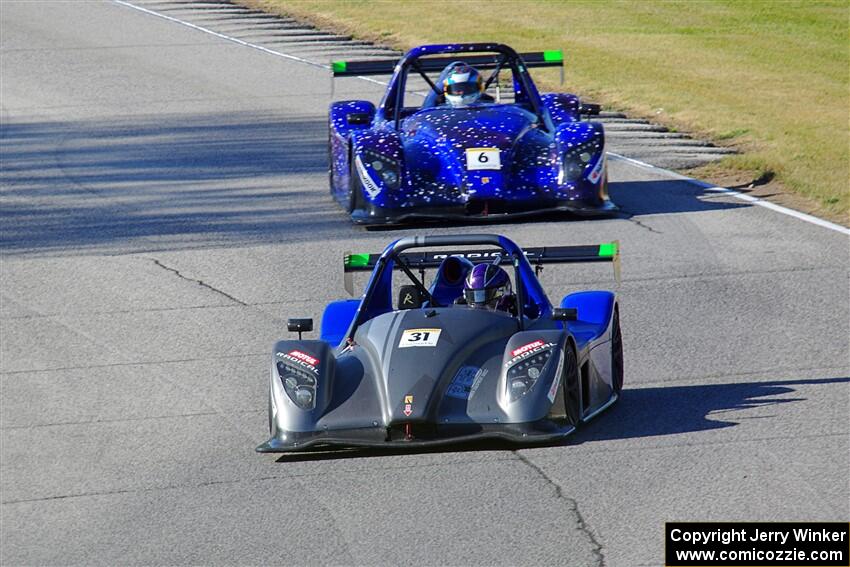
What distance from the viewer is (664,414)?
A: 1000cm

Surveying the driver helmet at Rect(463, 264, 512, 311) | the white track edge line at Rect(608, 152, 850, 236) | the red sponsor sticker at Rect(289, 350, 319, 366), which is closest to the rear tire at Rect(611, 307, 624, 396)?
the driver helmet at Rect(463, 264, 512, 311)

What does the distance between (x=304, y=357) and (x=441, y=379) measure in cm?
81

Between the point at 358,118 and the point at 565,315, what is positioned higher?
the point at 358,118

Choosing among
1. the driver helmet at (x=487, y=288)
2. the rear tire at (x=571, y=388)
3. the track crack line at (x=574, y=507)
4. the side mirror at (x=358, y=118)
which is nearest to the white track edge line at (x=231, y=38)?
the side mirror at (x=358, y=118)

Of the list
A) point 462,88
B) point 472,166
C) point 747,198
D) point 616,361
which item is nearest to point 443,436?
point 616,361

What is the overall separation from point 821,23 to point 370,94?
9.13 meters

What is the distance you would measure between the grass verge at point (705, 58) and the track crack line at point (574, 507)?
723cm

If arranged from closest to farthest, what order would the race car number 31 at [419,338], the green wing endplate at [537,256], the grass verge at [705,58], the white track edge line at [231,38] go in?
the race car number 31 at [419,338]
the green wing endplate at [537,256]
the grass verge at [705,58]
the white track edge line at [231,38]

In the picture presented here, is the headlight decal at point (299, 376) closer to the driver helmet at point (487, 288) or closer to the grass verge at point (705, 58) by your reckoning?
the driver helmet at point (487, 288)

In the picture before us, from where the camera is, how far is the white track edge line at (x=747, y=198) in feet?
50.1

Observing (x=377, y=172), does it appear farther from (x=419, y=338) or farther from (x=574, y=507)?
(x=574, y=507)

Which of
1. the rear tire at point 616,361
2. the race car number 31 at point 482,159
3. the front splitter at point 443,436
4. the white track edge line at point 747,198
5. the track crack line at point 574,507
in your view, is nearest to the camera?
the track crack line at point 574,507

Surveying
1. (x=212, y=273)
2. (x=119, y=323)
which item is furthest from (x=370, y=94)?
(x=119, y=323)

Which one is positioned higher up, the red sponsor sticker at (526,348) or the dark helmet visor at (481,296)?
the dark helmet visor at (481,296)
